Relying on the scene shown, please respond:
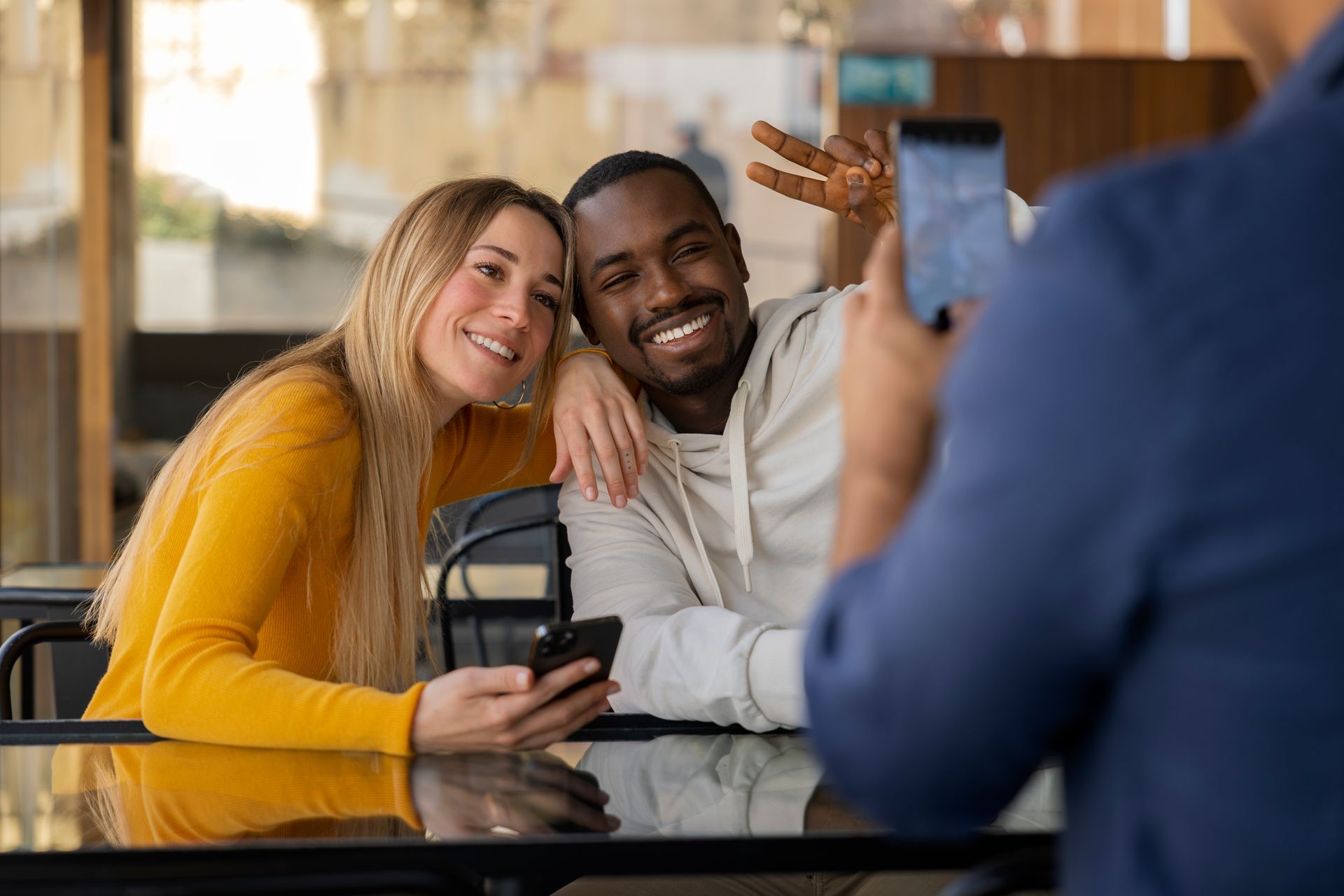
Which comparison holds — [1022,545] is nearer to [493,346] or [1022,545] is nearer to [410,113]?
[493,346]

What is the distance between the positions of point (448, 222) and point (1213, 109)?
4869 mm

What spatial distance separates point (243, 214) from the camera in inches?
238

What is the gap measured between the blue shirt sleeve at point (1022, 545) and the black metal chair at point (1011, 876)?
0.87 ft

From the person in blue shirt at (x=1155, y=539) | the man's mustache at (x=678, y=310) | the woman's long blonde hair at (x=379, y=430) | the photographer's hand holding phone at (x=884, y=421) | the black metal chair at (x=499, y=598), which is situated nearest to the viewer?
the person in blue shirt at (x=1155, y=539)

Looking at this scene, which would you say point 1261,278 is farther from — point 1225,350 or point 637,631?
point 637,631

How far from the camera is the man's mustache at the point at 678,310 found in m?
1.78

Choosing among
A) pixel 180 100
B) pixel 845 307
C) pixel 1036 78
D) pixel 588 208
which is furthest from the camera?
pixel 180 100

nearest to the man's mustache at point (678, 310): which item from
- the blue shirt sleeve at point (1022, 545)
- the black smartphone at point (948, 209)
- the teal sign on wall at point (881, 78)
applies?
the black smartphone at point (948, 209)

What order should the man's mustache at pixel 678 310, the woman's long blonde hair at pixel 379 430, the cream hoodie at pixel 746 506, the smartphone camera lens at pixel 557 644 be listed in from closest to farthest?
the smartphone camera lens at pixel 557 644 → the woman's long blonde hair at pixel 379 430 → the cream hoodie at pixel 746 506 → the man's mustache at pixel 678 310

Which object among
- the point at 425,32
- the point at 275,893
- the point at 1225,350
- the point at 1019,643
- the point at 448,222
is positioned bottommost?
the point at 275,893

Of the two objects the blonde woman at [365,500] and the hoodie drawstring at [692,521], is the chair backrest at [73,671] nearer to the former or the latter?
the blonde woman at [365,500]

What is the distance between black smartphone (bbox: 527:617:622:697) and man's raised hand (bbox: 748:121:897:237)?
30.3 inches

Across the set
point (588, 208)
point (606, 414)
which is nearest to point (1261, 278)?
point (606, 414)

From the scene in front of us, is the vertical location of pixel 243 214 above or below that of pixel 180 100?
below
